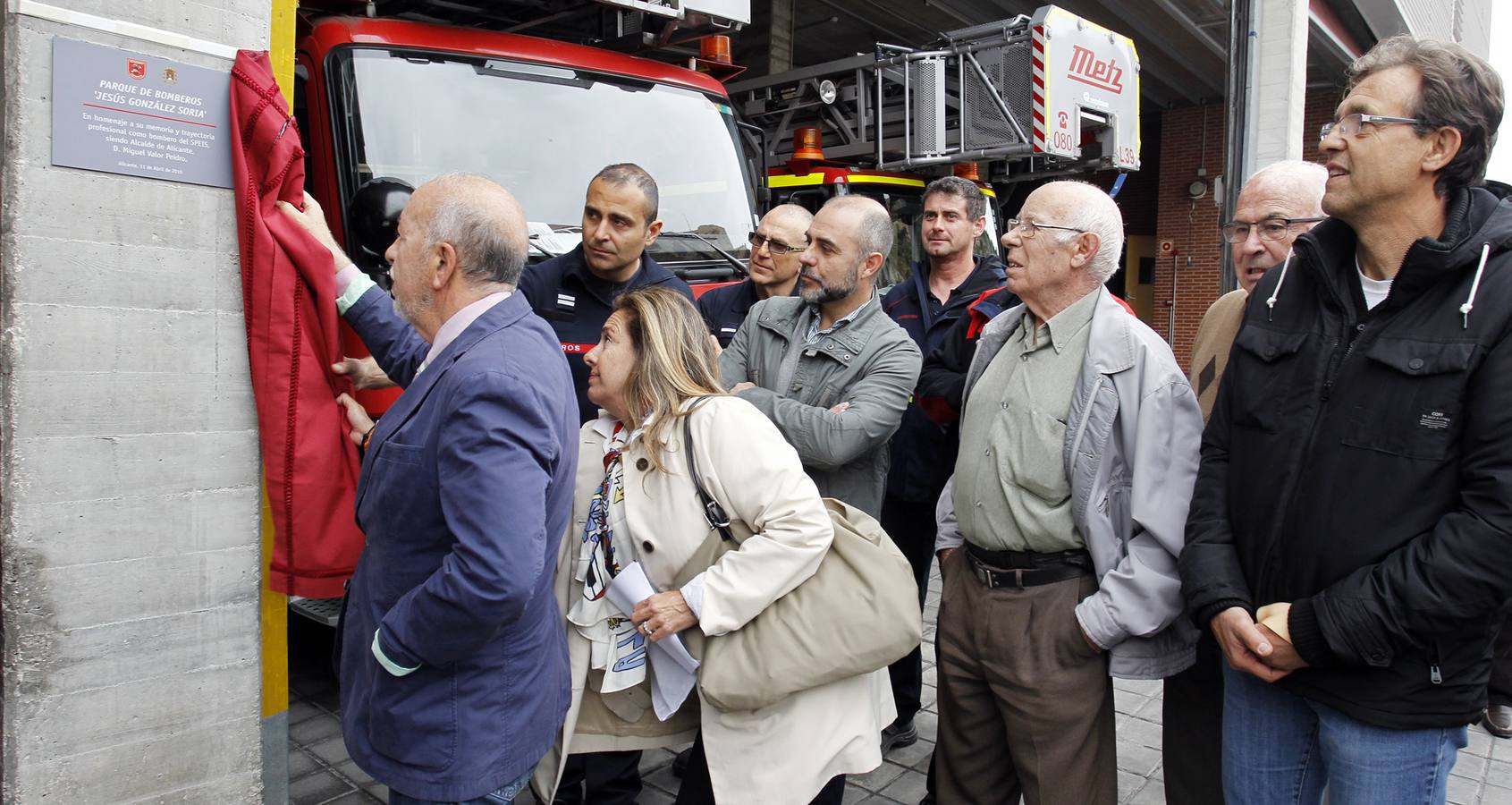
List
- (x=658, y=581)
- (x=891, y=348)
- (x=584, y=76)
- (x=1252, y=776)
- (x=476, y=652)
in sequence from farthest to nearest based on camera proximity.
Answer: (x=584, y=76) < (x=891, y=348) < (x=658, y=581) < (x=1252, y=776) < (x=476, y=652)

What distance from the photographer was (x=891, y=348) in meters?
3.15

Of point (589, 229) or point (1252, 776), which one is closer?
point (1252, 776)

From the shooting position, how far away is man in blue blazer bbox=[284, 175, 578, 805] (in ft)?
5.88

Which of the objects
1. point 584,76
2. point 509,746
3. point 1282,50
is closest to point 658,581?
point 509,746

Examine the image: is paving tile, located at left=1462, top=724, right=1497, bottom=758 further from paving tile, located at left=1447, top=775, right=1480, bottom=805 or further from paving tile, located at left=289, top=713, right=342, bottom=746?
paving tile, located at left=289, top=713, right=342, bottom=746

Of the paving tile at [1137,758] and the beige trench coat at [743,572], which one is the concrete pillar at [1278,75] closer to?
the paving tile at [1137,758]

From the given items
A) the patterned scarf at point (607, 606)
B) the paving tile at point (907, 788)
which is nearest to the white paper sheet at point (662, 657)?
the patterned scarf at point (607, 606)

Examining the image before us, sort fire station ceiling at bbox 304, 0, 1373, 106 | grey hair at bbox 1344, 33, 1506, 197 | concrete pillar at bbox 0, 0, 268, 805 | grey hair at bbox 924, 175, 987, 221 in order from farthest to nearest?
fire station ceiling at bbox 304, 0, 1373, 106 < grey hair at bbox 924, 175, 987, 221 < concrete pillar at bbox 0, 0, 268, 805 < grey hair at bbox 1344, 33, 1506, 197

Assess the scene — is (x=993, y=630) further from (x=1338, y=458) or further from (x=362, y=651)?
(x=362, y=651)

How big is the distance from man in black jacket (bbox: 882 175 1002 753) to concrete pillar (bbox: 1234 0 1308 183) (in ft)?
21.6

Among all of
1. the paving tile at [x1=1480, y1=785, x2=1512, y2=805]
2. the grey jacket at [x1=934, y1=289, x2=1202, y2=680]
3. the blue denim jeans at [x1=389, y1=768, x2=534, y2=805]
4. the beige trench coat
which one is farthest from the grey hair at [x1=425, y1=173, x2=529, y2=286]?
the paving tile at [x1=1480, y1=785, x2=1512, y2=805]

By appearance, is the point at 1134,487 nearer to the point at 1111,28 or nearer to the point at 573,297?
the point at 573,297

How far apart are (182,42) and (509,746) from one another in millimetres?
1682

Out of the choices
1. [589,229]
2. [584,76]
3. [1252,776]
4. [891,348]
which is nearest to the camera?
[1252,776]
